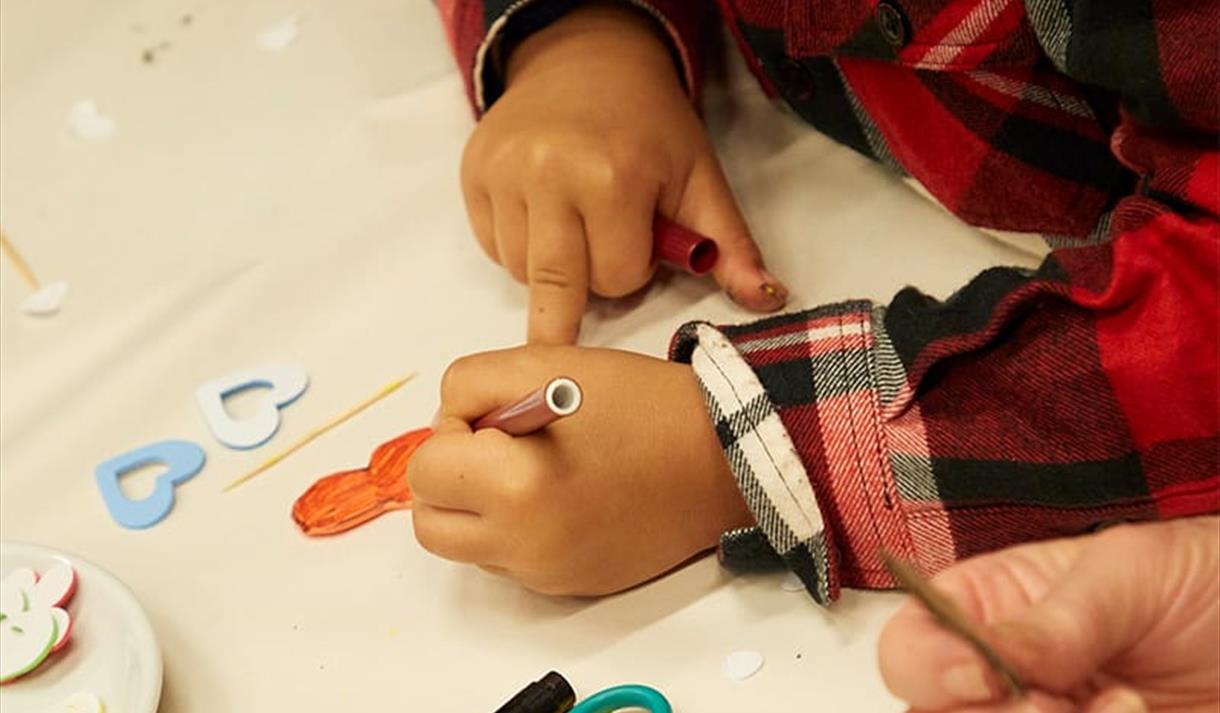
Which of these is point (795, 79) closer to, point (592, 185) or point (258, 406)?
point (592, 185)

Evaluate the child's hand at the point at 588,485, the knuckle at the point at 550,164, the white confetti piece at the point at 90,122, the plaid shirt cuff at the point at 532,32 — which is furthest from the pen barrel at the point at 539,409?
the white confetti piece at the point at 90,122

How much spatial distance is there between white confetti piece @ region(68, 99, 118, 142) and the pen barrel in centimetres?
34

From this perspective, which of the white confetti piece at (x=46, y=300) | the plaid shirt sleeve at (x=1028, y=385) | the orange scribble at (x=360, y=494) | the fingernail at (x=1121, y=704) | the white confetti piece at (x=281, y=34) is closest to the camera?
the fingernail at (x=1121, y=704)

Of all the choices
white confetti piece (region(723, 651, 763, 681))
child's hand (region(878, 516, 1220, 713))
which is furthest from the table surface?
child's hand (region(878, 516, 1220, 713))

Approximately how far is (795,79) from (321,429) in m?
0.25

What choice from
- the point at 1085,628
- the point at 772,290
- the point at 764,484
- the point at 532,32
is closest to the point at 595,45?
the point at 532,32

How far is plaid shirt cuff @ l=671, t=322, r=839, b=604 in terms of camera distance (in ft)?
1.49

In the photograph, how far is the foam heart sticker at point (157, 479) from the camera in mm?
540

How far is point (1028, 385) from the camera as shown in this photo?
44 centimetres

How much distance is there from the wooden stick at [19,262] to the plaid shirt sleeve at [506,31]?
0.21 meters

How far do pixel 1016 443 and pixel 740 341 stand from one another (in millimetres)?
100

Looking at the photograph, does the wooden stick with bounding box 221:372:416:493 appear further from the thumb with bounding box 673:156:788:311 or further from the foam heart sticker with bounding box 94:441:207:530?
the thumb with bounding box 673:156:788:311

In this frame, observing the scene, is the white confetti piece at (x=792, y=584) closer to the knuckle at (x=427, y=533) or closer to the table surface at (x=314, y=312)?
the table surface at (x=314, y=312)

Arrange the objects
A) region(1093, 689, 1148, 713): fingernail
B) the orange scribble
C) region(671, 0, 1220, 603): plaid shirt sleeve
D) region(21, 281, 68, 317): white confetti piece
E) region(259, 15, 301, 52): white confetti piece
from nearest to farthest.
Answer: region(1093, 689, 1148, 713): fingernail, region(671, 0, 1220, 603): plaid shirt sleeve, the orange scribble, region(21, 281, 68, 317): white confetti piece, region(259, 15, 301, 52): white confetti piece
